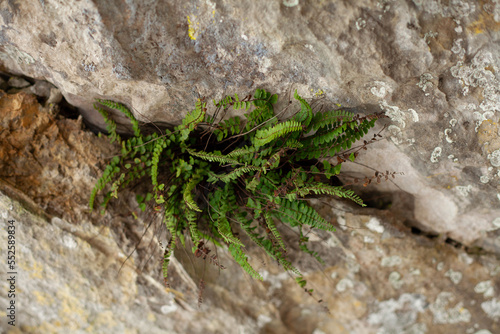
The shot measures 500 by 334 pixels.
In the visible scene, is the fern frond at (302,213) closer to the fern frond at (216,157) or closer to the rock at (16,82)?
the fern frond at (216,157)

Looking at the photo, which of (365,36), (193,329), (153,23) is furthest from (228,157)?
(193,329)

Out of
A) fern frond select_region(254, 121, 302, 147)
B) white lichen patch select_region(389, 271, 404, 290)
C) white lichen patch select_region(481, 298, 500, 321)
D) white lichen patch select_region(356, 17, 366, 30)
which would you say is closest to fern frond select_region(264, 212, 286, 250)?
fern frond select_region(254, 121, 302, 147)

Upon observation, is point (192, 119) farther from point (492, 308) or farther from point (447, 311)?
point (492, 308)

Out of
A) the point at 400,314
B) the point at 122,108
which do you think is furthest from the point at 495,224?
the point at 122,108

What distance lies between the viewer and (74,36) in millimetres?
2588

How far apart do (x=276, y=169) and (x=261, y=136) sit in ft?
1.79

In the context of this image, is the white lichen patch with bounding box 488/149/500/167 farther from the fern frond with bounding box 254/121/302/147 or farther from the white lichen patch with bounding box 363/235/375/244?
the fern frond with bounding box 254/121/302/147

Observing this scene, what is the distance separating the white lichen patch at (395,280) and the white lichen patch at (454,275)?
48 centimetres

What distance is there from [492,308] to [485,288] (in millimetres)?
286

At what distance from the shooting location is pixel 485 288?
395 centimetres

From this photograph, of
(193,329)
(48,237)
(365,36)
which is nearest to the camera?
(365,36)

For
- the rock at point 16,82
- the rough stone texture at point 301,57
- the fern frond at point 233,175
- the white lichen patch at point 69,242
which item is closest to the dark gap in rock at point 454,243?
the rough stone texture at point 301,57

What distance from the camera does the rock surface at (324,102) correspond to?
2.46 metres

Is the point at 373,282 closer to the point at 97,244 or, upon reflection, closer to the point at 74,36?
the point at 97,244
